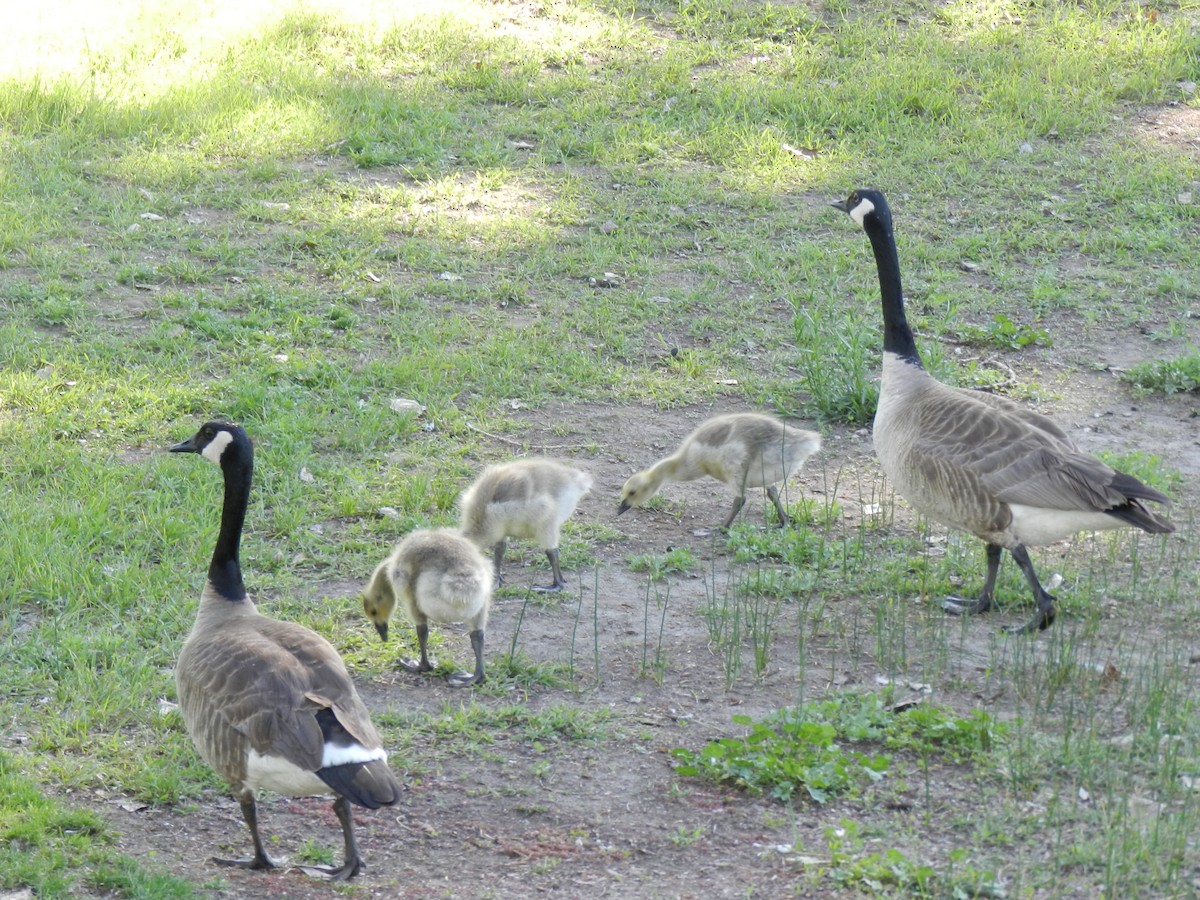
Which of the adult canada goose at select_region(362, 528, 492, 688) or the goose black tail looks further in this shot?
the adult canada goose at select_region(362, 528, 492, 688)

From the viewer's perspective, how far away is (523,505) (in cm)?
647

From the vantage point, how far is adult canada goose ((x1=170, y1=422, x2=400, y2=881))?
4.26m

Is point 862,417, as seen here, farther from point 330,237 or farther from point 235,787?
point 235,787

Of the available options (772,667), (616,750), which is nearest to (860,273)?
(772,667)

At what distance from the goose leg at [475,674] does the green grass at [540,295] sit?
0.27ft

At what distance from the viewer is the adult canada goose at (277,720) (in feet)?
14.0

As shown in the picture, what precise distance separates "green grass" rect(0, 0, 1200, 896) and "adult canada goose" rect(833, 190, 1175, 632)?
0.40m

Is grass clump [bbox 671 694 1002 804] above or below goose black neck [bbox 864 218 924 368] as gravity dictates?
below

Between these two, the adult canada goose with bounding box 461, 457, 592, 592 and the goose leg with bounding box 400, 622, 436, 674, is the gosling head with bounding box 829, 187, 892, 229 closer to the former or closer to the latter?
the adult canada goose with bounding box 461, 457, 592, 592

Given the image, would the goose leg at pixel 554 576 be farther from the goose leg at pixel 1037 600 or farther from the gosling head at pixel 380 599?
the goose leg at pixel 1037 600

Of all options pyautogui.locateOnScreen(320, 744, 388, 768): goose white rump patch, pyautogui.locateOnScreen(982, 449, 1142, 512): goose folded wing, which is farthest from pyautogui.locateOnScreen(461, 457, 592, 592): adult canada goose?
pyautogui.locateOnScreen(320, 744, 388, 768): goose white rump patch

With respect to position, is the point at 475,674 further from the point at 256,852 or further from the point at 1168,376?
the point at 1168,376

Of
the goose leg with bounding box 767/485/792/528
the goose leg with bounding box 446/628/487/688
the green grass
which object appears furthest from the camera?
the goose leg with bounding box 767/485/792/528

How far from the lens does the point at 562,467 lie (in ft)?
22.2
